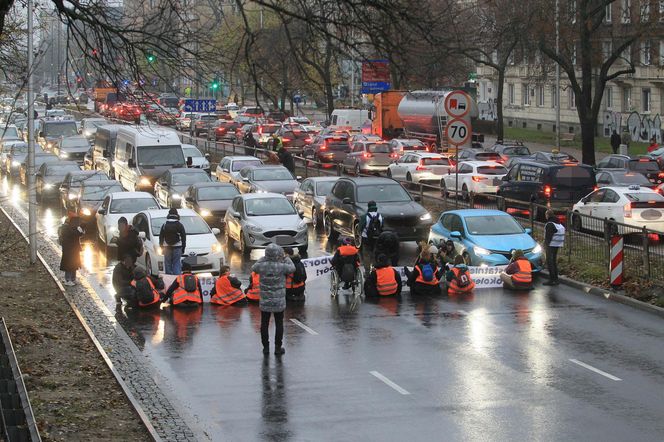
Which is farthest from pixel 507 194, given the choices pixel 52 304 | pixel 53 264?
pixel 52 304

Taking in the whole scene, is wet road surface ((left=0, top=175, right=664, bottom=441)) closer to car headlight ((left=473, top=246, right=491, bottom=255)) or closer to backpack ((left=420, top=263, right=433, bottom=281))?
backpack ((left=420, top=263, right=433, bottom=281))

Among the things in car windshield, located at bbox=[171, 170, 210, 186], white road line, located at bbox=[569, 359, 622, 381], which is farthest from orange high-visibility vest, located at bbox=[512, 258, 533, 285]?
car windshield, located at bbox=[171, 170, 210, 186]

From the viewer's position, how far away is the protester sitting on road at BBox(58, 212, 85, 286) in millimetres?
23703

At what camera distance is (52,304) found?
21875 mm

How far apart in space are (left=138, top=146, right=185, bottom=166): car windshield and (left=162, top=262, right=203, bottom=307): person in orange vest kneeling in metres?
21.3

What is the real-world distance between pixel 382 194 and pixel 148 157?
1433cm

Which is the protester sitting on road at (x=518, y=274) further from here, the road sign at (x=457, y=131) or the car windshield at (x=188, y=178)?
the car windshield at (x=188, y=178)

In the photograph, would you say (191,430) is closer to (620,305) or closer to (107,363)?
(107,363)

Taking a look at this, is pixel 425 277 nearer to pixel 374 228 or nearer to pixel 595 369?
pixel 374 228

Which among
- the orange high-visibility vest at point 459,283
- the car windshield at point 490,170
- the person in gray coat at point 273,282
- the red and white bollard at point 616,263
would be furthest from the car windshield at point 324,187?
the person in gray coat at point 273,282

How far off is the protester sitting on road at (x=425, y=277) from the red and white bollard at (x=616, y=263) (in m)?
3.30

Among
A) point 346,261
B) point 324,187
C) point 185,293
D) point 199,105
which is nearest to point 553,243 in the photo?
point 346,261

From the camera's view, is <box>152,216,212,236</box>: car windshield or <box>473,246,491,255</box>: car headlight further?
<box>152,216,212,236</box>: car windshield

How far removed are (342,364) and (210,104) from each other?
130ft
